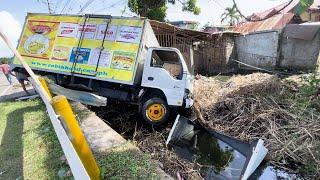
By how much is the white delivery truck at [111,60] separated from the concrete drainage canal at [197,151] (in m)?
0.84

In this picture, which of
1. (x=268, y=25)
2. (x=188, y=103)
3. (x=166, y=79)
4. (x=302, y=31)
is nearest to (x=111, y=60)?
(x=166, y=79)

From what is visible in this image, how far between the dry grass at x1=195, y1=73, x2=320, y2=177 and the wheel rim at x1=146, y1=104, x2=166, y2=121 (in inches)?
48.2

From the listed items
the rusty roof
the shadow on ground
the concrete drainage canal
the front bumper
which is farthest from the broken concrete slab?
the rusty roof

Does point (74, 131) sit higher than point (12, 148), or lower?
higher

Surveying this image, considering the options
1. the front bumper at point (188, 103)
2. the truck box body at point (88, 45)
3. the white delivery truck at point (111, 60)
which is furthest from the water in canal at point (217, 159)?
the truck box body at point (88, 45)

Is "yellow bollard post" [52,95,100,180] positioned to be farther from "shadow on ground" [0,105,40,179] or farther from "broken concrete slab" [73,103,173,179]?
"shadow on ground" [0,105,40,179]

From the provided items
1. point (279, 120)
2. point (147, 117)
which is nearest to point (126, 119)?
point (147, 117)

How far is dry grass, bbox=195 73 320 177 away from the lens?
A: 6512mm

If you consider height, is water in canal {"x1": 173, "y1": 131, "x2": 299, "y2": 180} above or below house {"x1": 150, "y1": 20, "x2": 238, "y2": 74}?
below

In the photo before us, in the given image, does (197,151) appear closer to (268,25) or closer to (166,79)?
(166,79)

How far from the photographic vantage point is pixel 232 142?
7387mm

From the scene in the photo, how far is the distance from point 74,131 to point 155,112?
536 centimetres

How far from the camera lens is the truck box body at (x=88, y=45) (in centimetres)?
954

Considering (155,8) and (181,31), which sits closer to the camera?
(181,31)
